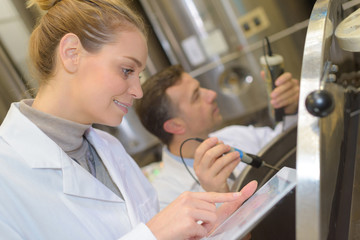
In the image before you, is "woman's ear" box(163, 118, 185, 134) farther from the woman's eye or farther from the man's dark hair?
the woman's eye

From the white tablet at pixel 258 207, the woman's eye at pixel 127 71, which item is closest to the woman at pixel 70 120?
the woman's eye at pixel 127 71

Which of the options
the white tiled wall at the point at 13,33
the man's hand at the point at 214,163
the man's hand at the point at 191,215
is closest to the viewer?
the man's hand at the point at 191,215

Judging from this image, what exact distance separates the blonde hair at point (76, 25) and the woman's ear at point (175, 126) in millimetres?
656

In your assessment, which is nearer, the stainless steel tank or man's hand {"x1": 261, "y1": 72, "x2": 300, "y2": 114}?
man's hand {"x1": 261, "y1": 72, "x2": 300, "y2": 114}

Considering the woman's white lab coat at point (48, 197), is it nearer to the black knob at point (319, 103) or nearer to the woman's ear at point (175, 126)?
the black knob at point (319, 103)

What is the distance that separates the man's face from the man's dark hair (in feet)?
0.09

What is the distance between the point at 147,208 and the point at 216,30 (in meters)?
1.31

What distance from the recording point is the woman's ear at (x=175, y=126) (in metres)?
1.54

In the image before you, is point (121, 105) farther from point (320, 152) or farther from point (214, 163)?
point (320, 152)

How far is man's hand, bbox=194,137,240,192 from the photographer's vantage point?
3.22 ft

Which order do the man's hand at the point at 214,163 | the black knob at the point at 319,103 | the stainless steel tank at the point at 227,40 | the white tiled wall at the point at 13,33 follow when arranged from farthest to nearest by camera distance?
the stainless steel tank at the point at 227,40, the white tiled wall at the point at 13,33, the man's hand at the point at 214,163, the black knob at the point at 319,103

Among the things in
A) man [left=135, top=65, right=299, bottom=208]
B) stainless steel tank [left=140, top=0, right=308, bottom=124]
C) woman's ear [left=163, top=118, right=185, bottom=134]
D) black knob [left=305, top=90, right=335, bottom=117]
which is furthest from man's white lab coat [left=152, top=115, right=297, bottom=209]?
black knob [left=305, top=90, right=335, bottom=117]

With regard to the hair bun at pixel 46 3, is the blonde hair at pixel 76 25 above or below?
below

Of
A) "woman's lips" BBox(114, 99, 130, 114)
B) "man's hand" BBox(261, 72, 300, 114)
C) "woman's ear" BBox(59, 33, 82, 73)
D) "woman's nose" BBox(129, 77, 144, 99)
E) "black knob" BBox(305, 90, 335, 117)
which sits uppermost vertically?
"woman's ear" BBox(59, 33, 82, 73)
